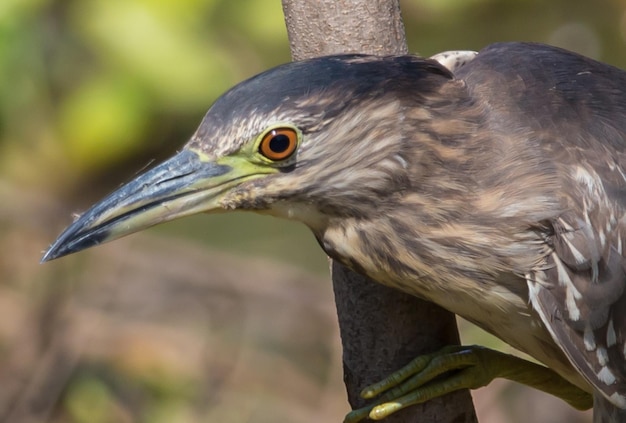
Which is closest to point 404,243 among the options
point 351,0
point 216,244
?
point 351,0

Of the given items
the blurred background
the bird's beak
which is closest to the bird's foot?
the bird's beak

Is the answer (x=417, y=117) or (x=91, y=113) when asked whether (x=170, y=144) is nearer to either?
(x=91, y=113)

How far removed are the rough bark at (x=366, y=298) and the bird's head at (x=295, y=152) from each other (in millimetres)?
172

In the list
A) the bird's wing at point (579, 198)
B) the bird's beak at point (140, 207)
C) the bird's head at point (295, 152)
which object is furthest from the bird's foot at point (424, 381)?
the bird's beak at point (140, 207)

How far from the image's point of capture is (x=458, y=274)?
7.32 feet

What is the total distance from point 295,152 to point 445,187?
319mm

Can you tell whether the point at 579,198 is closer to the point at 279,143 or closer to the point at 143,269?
the point at 279,143

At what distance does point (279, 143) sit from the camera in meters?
2.04

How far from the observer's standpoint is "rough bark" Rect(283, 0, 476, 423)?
7.59 feet

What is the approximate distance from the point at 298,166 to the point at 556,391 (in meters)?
0.97

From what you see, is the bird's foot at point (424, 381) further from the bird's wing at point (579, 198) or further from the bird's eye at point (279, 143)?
the bird's eye at point (279, 143)

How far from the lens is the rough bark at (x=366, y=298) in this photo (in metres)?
2.31

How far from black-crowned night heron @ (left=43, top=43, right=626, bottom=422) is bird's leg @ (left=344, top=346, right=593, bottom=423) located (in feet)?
0.46

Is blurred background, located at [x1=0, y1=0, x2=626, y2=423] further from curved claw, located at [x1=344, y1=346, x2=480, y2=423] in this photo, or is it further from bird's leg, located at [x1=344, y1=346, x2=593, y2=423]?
curved claw, located at [x1=344, y1=346, x2=480, y2=423]
